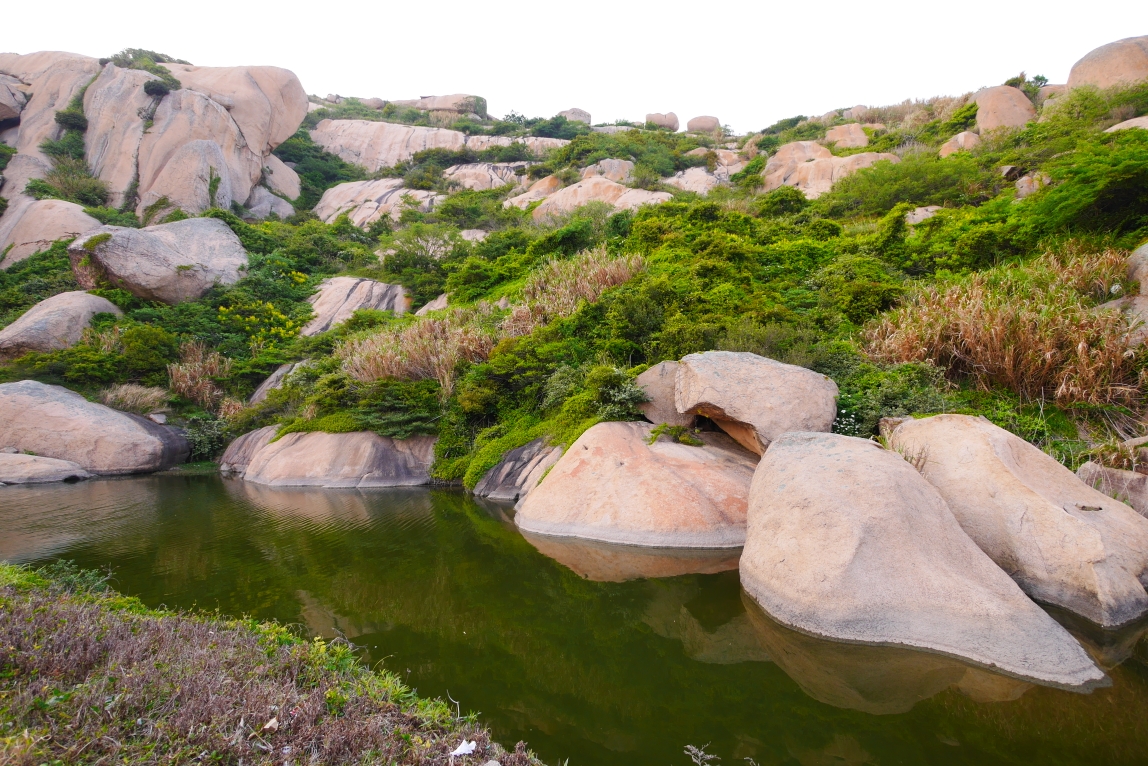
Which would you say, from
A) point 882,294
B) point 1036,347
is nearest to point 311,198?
point 882,294

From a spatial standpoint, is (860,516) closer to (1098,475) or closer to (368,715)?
(1098,475)

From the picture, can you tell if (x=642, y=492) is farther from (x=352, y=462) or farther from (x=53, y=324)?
(x=53, y=324)

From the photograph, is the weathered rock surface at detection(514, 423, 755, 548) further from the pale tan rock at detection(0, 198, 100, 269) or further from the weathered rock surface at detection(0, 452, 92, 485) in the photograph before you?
the pale tan rock at detection(0, 198, 100, 269)

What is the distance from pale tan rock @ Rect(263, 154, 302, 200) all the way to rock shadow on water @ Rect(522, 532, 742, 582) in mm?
39736

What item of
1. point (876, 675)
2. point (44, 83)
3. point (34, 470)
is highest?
point (44, 83)

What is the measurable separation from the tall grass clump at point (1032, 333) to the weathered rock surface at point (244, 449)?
622 inches

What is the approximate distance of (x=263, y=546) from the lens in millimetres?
7332

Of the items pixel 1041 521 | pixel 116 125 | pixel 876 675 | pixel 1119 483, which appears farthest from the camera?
pixel 116 125

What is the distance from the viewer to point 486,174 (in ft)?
130

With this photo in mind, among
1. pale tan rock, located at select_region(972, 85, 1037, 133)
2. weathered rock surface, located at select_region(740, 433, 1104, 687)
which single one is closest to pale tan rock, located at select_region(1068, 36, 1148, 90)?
pale tan rock, located at select_region(972, 85, 1037, 133)

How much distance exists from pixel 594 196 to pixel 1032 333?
922 inches

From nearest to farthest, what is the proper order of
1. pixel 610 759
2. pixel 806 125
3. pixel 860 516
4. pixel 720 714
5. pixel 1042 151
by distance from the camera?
1. pixel 610 759
2. pixel 720 714
3. pixel 860 516
4. pixel 1042 151
5. pixel 806 125

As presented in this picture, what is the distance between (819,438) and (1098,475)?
306 cm

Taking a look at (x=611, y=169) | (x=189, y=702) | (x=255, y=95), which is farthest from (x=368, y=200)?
(x=189, y=702)
